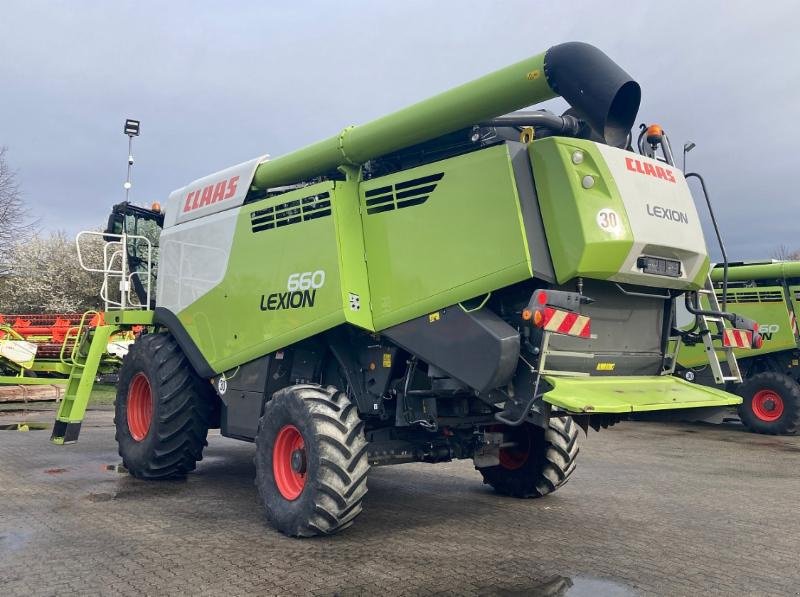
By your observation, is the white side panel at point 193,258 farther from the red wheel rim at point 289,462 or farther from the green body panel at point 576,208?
the green body panel at point 576,208

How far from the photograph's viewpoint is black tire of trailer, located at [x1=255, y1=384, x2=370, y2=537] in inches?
195

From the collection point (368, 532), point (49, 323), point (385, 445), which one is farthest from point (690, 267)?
point (49, 323)

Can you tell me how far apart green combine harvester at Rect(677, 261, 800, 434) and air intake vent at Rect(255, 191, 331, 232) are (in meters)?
8.55

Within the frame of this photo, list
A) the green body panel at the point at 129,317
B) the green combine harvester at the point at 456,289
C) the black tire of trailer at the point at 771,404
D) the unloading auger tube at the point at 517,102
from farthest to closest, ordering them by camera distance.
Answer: the black tire of trailer at the point at 771,404, the green body panel at the point at 129,317, the green combine harvester at the point at 456,289, the unloading auger tube at the point at 517,102

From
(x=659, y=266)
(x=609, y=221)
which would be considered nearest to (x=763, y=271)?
(x=659, y=266)

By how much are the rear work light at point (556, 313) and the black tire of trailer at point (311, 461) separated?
1604 millimetres

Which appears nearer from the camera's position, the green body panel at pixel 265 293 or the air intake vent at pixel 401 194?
the air intake vent at pixel 401 194

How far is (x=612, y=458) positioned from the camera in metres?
9.49

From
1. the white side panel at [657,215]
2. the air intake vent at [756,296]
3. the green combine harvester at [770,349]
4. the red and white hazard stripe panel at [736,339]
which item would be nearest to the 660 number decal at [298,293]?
the white side panel at [657,215]

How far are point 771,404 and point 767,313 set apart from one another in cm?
161

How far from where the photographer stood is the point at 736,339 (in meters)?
5.53

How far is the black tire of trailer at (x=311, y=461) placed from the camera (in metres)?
4.96

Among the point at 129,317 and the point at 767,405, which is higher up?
the point at 129,317

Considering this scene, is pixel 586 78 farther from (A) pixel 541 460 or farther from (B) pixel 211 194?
(B) pixel 211 194
